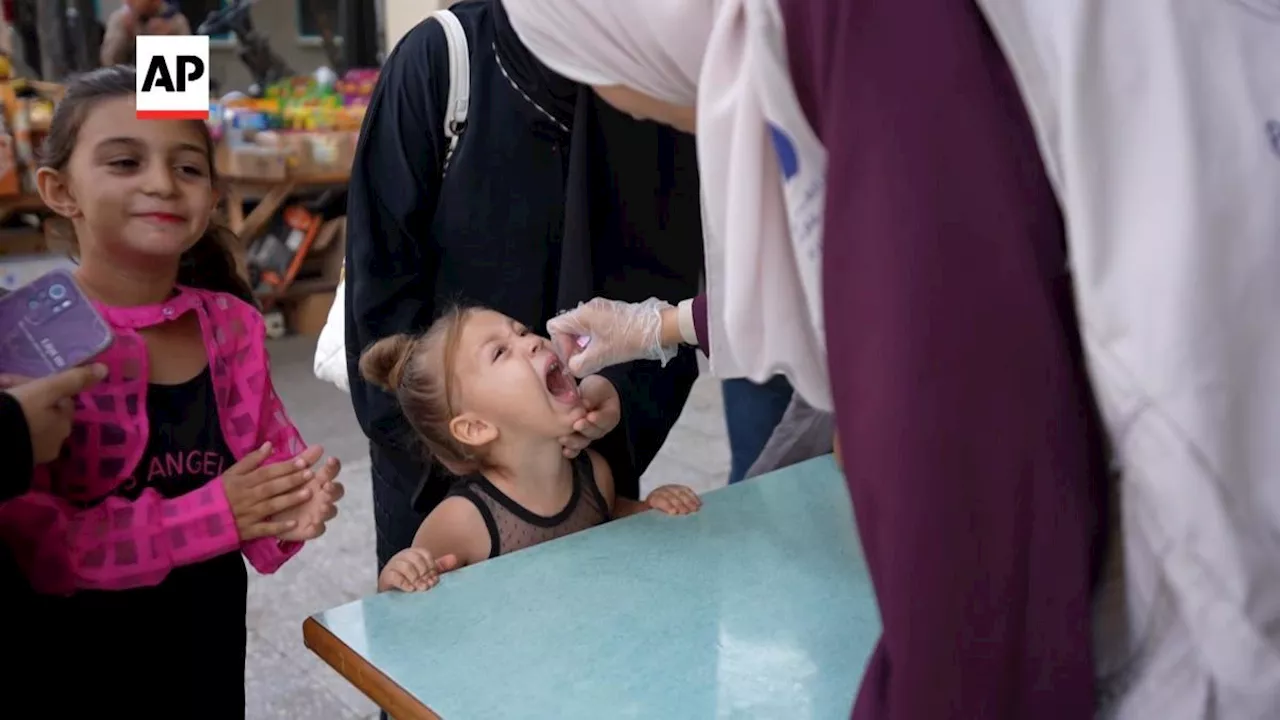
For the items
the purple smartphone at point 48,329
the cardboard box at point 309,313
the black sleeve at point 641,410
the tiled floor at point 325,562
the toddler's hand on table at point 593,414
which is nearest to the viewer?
the purple smartphone at point 48,329

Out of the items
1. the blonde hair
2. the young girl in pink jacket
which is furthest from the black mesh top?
the young girl in pink jacket

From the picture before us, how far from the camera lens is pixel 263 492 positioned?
1.20 meters

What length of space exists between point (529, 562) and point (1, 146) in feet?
11.1

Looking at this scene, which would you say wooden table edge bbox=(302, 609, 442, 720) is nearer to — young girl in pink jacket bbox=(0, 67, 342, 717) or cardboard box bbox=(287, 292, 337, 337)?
young girl in pink jacket bbox=(0, 67, 342, 717)

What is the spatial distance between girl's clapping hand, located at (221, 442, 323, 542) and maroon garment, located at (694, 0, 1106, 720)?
783 millimetres

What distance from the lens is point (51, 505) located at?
116 cm

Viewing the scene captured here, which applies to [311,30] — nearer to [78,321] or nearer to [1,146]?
[1,146]

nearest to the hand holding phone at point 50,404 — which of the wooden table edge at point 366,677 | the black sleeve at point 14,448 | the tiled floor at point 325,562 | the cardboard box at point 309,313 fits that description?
the black sleeve at point 14,448

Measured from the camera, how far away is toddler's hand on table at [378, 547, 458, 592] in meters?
1.23

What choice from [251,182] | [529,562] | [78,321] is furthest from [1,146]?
[529,562]

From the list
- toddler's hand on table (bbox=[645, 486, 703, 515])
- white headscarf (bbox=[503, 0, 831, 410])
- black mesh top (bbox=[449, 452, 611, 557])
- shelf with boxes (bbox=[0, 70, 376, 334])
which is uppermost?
white headscarf (bbox=[503, 0, 831, 410])

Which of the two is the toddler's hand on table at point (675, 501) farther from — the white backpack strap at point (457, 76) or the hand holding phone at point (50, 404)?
the hand holding phone at point (50, 404)

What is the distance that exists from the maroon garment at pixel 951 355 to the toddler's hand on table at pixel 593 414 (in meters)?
0.93

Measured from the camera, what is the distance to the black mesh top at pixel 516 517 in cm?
150
